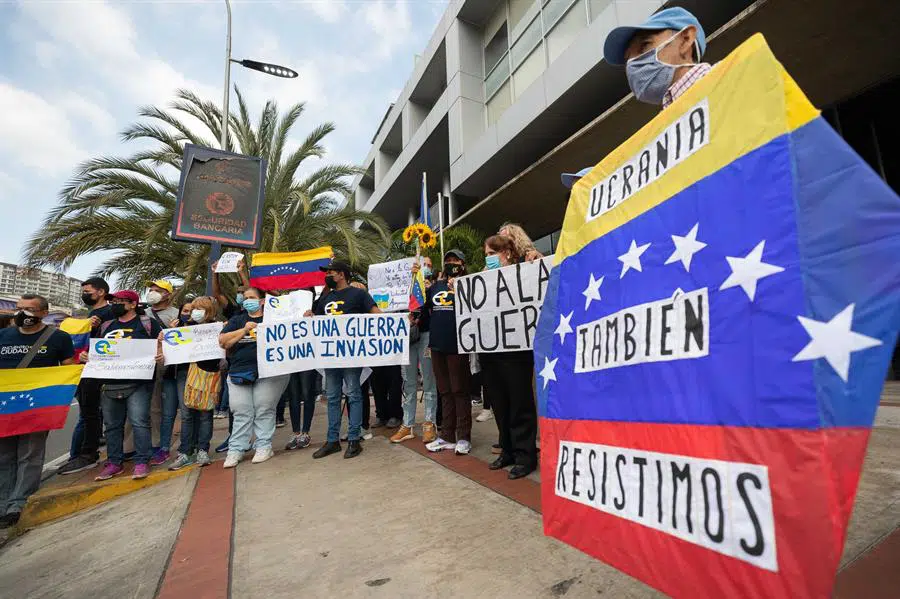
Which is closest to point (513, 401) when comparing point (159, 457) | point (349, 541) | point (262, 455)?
point (349, 541)

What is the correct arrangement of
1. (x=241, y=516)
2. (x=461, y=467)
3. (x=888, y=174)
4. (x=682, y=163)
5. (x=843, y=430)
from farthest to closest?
(x=888, y=174) < (x=461, y=467) < (x=241, y=516) < (x=682, y=163) < (x=843, y=430)

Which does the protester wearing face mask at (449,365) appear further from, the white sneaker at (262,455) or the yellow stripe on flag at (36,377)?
the yellow stripe on flag at (36,377)

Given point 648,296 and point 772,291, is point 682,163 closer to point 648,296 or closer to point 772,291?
point 648,296

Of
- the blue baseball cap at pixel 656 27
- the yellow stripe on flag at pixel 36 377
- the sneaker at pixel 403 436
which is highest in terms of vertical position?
the blue baseball cap at pixel 656 27

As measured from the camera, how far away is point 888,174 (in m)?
6.84

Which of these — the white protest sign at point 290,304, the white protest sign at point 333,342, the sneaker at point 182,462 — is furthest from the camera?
the white protest sign at point 290,304

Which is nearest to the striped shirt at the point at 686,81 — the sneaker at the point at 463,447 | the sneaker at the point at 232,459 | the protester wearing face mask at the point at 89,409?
the sneaker at the point at 463,447

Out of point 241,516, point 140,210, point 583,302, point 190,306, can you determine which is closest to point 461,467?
point 241,516

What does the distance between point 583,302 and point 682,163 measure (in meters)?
0.61

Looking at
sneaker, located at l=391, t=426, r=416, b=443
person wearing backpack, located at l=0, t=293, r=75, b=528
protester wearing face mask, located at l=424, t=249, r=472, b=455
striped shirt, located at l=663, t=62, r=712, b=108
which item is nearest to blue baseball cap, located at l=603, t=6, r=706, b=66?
A: striped shirt, located at l=663, t=62, r=712, b=108

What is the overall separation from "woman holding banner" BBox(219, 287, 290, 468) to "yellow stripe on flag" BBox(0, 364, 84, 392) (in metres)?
1.21

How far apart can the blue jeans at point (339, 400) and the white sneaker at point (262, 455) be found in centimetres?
63

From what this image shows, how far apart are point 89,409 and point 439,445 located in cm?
394

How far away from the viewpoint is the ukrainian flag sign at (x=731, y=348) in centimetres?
89
